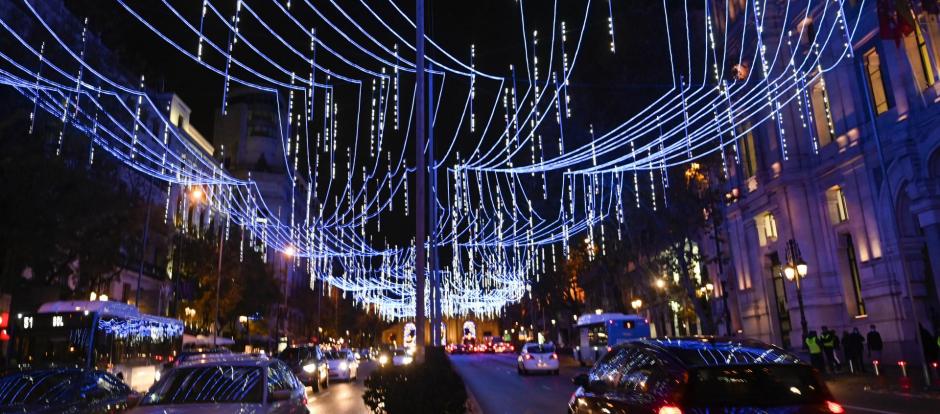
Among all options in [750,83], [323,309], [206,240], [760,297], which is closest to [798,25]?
[750,83]

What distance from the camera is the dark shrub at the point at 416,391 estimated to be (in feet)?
30.1

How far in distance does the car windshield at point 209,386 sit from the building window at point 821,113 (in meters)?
28.5

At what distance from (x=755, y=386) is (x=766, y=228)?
31838 millimetres

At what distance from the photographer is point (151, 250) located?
46.5 meters

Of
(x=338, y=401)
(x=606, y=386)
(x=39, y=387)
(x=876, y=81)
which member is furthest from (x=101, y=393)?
(x=876, y=81)

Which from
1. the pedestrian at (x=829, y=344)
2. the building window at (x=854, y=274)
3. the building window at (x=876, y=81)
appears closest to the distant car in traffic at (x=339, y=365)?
the pedestrian at (x=829, y=344)

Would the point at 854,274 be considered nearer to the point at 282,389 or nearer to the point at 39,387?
the point at 282,389

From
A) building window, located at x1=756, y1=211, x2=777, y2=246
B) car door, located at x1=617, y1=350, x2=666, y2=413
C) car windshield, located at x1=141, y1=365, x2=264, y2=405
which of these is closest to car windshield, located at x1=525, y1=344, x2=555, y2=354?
building window, located at x1=756, y1=211, x2=777, y2=246

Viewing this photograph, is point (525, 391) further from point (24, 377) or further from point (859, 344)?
point (24, 377)

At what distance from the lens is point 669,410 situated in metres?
5.61

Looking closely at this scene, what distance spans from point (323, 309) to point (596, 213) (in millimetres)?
56136

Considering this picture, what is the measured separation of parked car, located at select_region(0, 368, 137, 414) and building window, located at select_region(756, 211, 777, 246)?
31116 mm

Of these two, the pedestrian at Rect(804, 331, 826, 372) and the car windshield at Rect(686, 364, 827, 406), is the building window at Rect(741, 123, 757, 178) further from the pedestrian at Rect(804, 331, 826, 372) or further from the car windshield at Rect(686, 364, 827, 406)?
the car windshield at Rect(686, 364, 827, 406)

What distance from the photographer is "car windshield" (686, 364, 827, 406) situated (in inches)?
220
